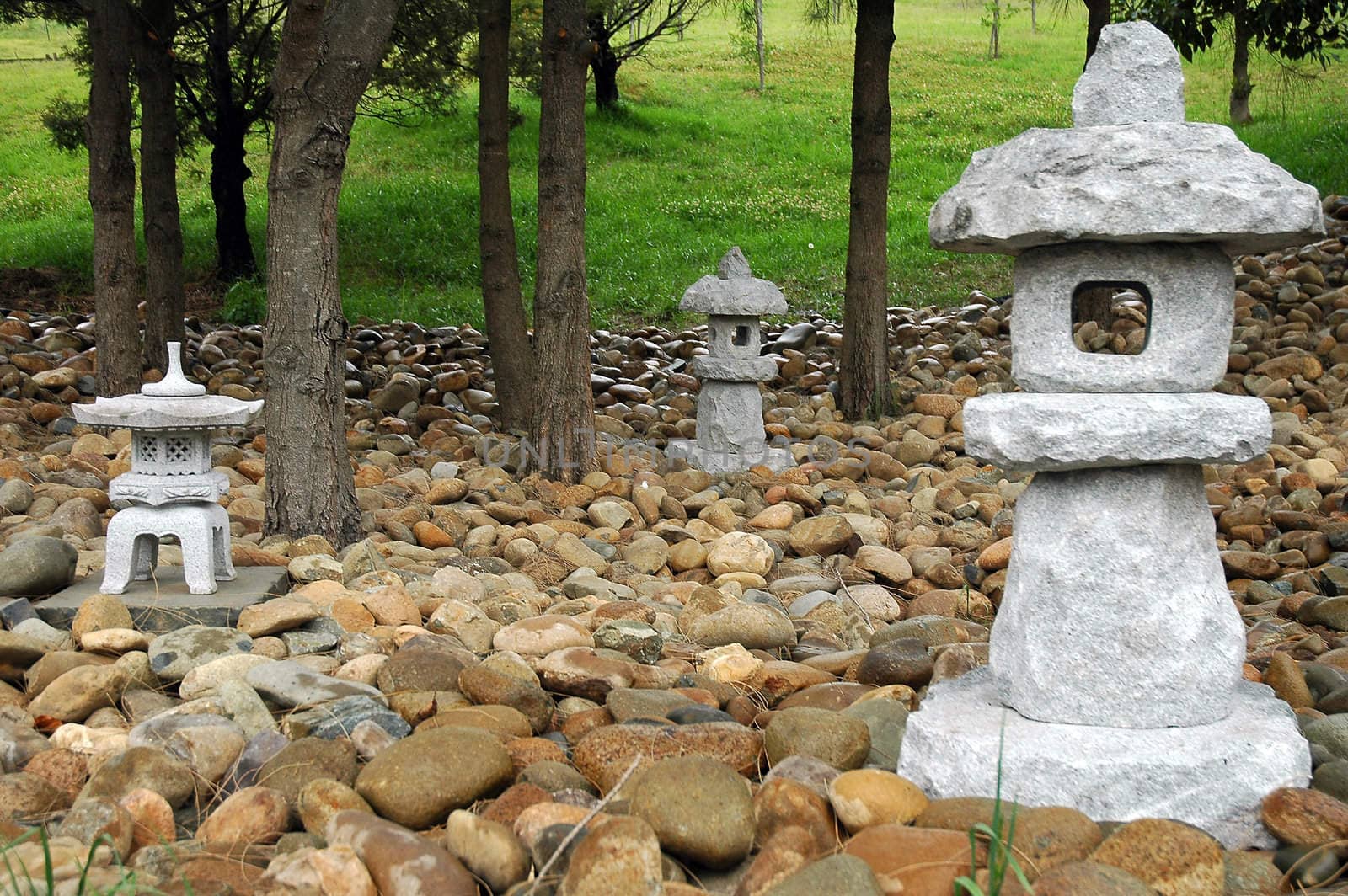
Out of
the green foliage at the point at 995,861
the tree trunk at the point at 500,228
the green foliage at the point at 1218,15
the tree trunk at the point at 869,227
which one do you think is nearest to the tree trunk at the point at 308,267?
the tree trunk at the point at 500,228

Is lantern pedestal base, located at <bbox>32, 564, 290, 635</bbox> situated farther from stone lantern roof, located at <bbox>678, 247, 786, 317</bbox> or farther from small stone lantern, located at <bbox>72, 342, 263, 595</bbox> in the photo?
stone lantern roof, located at <bbox>678, 247, 786, 317</bbox>

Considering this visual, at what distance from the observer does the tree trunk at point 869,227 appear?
9.11 metres

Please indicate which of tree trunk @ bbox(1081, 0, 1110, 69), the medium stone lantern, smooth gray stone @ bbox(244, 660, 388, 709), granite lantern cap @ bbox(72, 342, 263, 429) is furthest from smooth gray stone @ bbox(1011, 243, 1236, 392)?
tree trunk @ bbox(1081, 0, 1110, 69)

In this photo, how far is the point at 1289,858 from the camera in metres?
2.77

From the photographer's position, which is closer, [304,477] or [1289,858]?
[1289,858]

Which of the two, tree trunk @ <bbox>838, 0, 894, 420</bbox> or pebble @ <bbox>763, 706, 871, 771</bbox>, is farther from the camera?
tree trunk @ <bbox>838, 0, 894, 420</bbox>

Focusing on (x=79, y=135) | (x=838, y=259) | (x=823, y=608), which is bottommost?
(x=823, y=608)

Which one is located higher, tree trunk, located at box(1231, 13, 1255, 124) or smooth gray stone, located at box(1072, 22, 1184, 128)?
tree trunk, located at box(1231, 13, 1255, 124)

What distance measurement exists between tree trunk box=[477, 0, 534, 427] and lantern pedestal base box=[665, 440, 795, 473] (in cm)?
126

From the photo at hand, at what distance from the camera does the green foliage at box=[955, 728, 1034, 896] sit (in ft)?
7.47

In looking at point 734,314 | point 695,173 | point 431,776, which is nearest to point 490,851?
point 431,776

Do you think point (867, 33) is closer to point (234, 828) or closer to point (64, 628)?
point (64, 628)

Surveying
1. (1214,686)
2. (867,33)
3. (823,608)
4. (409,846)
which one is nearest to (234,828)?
(409,846)

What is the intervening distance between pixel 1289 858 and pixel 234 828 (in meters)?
2.48
